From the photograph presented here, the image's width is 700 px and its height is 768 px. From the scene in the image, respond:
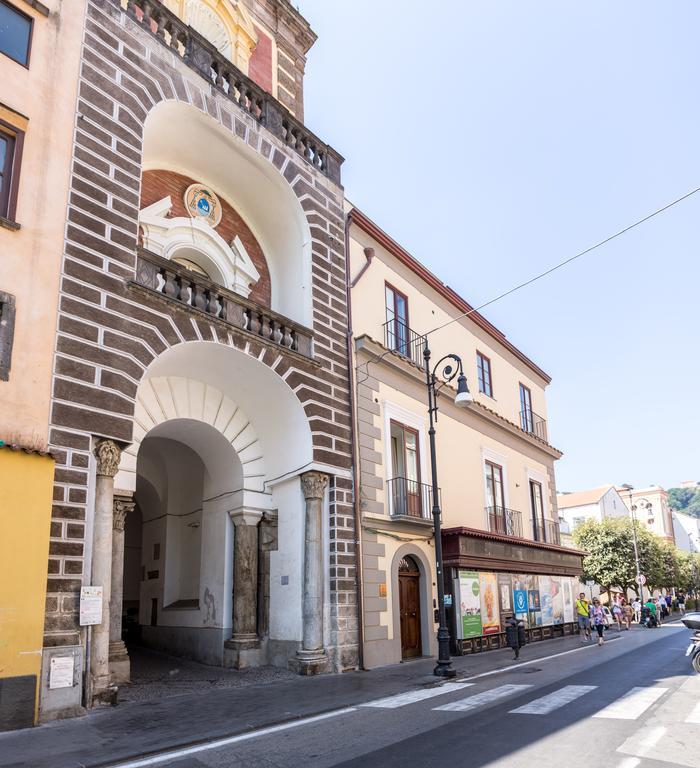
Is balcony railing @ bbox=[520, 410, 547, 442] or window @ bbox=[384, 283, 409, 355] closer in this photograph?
window @ bbox=[384, 283, 409, 355]

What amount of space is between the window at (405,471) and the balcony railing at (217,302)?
13.3ft

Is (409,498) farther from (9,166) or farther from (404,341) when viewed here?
(9,166)

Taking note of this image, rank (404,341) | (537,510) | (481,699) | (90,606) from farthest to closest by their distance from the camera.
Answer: (537,510) < (404,341) < (481,699) < (90,606)

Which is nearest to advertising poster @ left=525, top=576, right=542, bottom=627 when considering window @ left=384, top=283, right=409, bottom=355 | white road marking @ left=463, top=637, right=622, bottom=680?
white road marking @ left=463, top=637, right=622, bottom=680

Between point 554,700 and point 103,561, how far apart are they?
669 cm

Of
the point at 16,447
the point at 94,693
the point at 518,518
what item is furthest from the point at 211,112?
the point at 518,518

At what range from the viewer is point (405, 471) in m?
17.8

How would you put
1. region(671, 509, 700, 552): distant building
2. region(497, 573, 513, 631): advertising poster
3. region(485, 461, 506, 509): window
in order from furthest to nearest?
region(671, 509, 700, 552): distant building, region(485, 461, 506, 509): window, region(497, 573, 513, 631): advertising poster

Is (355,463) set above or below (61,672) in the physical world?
above

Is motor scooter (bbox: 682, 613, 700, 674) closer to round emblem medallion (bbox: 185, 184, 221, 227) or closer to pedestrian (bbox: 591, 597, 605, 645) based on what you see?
pedestrian (bbox: 591, 597, 605, 645)

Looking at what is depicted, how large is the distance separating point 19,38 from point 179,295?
4623 mm

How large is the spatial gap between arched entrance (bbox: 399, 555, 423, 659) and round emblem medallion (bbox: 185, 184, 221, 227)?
9.33 m

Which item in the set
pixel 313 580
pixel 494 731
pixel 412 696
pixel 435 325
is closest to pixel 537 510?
pixel 435 325

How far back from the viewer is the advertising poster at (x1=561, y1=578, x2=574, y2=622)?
2527cm
